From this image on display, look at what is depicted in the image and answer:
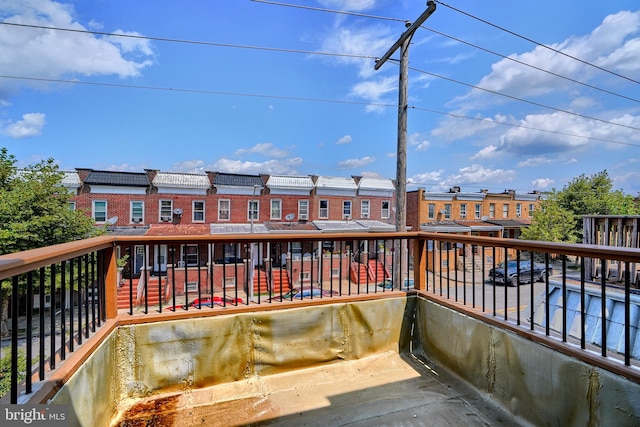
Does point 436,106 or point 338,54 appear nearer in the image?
point 338,54

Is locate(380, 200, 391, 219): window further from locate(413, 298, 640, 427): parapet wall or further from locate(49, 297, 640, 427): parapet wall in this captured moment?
locate(413, 298, 640, 427): parapet wall

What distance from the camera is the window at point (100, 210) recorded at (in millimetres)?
14492

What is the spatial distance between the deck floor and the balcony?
0.04 feet

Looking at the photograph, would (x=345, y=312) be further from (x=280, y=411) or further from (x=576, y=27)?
(x=576, y=27)

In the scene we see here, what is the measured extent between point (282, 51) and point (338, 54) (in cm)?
121

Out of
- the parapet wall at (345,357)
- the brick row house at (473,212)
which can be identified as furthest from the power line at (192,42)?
the brick row house at (473,212)

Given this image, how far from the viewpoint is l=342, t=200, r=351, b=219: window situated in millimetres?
19094

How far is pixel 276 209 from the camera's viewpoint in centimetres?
1769

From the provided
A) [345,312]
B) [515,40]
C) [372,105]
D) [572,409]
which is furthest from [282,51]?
[572,409]

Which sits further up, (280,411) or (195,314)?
(195,314)

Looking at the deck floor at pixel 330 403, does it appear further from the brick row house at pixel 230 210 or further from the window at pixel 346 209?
the window at pixel 346 209

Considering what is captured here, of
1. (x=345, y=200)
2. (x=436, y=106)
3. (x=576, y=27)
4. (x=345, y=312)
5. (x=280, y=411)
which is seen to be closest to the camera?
(x=280, y=411)

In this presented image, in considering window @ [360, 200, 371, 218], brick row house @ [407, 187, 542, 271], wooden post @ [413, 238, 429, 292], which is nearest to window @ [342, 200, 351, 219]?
window @ [360, 200, 371, 218]

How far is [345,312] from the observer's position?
2701 millimetres
